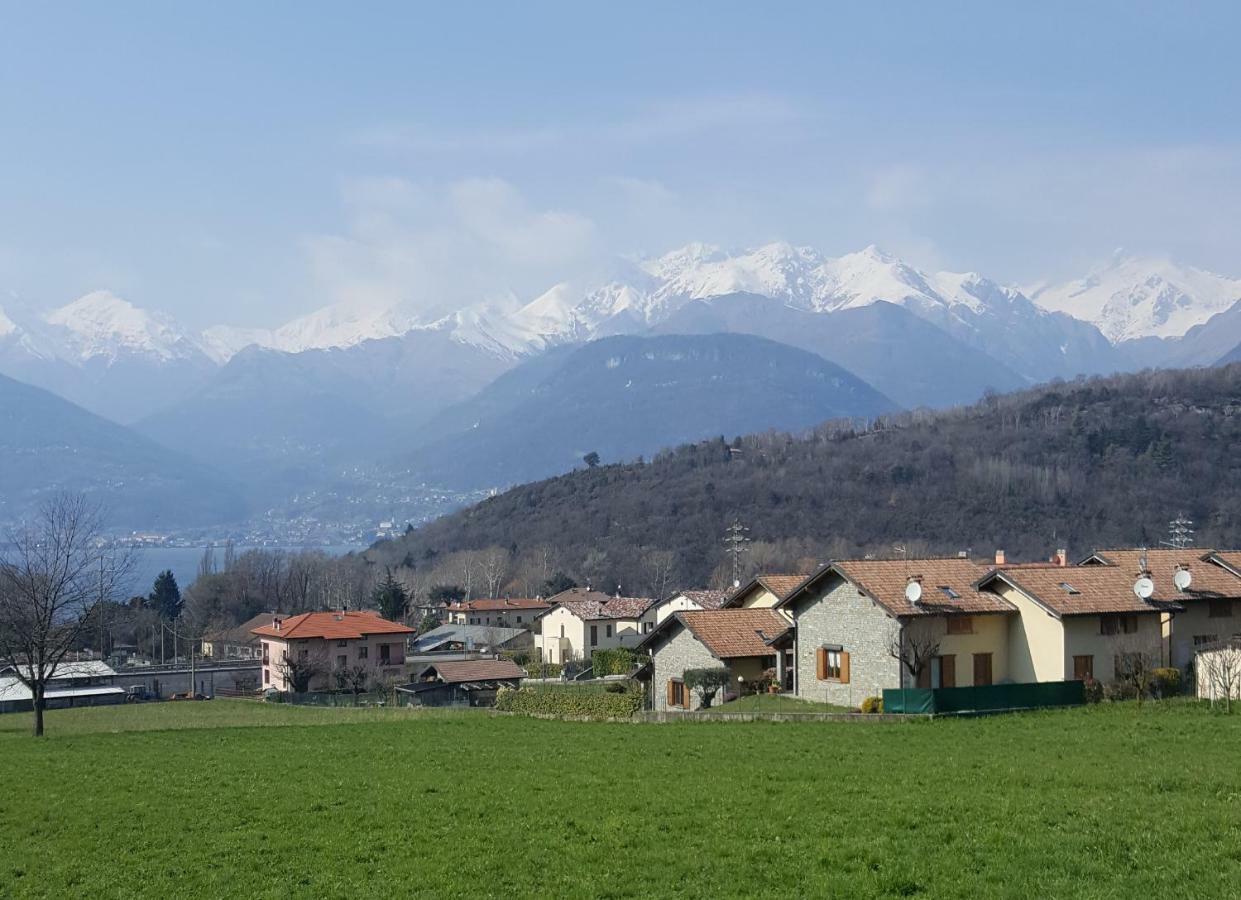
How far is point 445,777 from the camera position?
23.1m

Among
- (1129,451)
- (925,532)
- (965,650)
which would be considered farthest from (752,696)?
(1129,451)

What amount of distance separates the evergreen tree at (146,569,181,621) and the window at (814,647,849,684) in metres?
87.0

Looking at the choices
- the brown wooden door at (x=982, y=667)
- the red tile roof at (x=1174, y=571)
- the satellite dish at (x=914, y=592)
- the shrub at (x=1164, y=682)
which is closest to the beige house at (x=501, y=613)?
the red tile roof at (x=1174, y=571)

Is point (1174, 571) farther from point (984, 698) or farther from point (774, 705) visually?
point (774, 705)

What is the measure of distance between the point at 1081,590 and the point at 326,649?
4688cm

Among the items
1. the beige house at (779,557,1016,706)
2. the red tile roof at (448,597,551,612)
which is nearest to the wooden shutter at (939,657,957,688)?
the beige house at (779,557,1016,706)

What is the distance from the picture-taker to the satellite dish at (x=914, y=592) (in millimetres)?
38375

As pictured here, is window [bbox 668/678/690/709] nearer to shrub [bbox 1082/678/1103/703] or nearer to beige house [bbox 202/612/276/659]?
shrub [bbox 1082/678/1103/703]

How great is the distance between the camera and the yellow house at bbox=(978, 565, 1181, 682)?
3819 centimetres

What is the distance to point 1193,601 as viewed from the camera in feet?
135

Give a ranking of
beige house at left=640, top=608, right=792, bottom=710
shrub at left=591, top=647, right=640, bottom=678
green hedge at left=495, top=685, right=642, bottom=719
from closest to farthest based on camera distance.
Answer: green hedge at left=495, top=685, right=642, bottom=719 < beige house at left=640, top=608, right=792, bottom=710 < shrub at left=591, top=647, right=640, bottom=678

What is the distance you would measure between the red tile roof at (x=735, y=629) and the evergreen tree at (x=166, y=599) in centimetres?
8134

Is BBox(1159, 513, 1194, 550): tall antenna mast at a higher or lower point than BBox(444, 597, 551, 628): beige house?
higher

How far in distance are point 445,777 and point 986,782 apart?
9.29 meters
